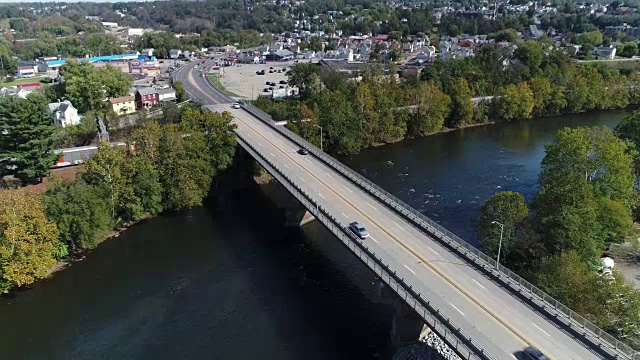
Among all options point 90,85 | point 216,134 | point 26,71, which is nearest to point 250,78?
point 90,85

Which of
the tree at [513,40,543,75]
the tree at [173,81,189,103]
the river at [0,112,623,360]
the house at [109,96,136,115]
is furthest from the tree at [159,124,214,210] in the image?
the tree at [513,40,543,75]

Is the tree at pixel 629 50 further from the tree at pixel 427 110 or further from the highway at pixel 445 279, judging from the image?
the highway at pixel 445 279

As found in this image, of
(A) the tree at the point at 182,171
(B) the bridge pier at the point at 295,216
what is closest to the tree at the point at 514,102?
(B) the bridge pier at the point at 295,216

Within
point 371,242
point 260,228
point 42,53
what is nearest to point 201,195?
point 260,228

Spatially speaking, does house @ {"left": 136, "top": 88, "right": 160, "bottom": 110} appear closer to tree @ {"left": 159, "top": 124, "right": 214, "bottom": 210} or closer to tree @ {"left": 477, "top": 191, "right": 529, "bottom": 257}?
tree @ {"left": 159, "top": 124, "right": 214, "bottom": 210}

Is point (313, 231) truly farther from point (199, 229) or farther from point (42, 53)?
point (42, 53)

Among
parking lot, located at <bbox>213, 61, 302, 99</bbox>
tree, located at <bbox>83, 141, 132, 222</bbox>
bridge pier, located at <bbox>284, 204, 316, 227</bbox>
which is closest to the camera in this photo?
tree, located at <bbox>83, 141, 132, 222</bbox>

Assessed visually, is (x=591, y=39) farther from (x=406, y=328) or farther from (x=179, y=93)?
(x=406, y=328)
